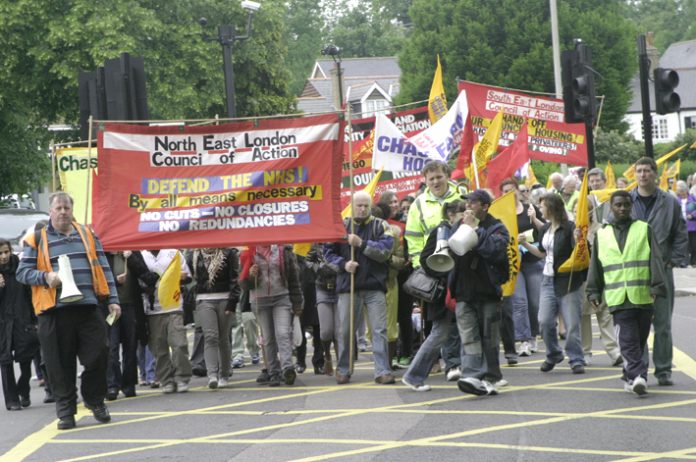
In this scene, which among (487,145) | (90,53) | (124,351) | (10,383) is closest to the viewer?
(10,383)

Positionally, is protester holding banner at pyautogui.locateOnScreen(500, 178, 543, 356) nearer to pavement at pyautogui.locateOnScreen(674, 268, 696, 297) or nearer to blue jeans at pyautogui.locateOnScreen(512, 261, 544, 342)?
blue jeans at pyautogui.locateOnScreen(512, 261, 544, 342)

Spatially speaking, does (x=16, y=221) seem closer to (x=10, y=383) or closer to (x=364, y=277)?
(x=10, y=383)

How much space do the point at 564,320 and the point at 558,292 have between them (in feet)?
0.88

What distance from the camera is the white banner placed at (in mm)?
16828

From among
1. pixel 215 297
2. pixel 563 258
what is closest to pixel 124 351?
pixel 215 297

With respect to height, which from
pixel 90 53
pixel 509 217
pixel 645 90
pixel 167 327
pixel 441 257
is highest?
pixel 90 53

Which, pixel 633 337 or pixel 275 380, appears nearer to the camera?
pixel 633 337

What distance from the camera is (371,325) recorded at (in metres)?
12.6

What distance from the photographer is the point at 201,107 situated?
45031 mm

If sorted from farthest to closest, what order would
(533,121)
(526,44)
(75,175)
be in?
(526,44) → (533,121) → (75,175)

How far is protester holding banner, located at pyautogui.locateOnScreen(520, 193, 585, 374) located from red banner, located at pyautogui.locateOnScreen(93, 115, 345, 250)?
6.66ft

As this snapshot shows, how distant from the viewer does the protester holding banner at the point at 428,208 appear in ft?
41.2

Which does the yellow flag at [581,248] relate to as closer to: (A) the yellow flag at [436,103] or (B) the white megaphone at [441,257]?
(B) the white megaphone at [441,257]

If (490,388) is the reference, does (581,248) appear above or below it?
above
